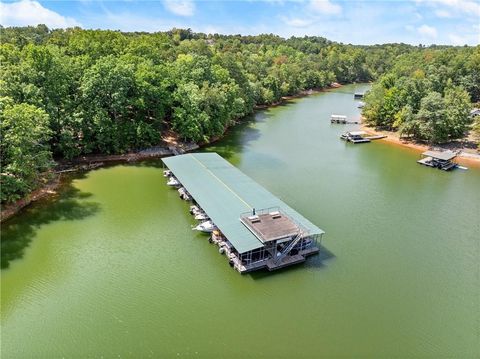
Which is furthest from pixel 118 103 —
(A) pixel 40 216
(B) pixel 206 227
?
(B) pixel 206 227

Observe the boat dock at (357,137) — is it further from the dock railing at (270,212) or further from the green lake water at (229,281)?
the dock railing at (270,212)

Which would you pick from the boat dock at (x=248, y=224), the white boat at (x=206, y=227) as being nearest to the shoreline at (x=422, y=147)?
the boat dock at (x=248, y=224)

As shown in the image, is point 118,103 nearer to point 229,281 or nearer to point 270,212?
point 270,212

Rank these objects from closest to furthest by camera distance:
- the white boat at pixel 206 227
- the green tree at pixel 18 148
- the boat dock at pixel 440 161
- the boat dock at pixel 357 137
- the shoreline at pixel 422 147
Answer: the white boat at pixel 206 227 → the green tree at pixel 18 148 → the boat dock at pixel 440 161 → the shoreline at pixel 422 147 → the boat dock at pixel 357 137

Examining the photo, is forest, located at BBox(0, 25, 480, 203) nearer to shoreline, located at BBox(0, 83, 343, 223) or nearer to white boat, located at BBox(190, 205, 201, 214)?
shoreline, located at BBox(0, 83, 343, 223)

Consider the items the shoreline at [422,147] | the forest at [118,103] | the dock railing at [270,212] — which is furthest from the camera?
the shoreline at [422,147]

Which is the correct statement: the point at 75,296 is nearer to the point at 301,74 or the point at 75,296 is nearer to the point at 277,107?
the point at 277,107
